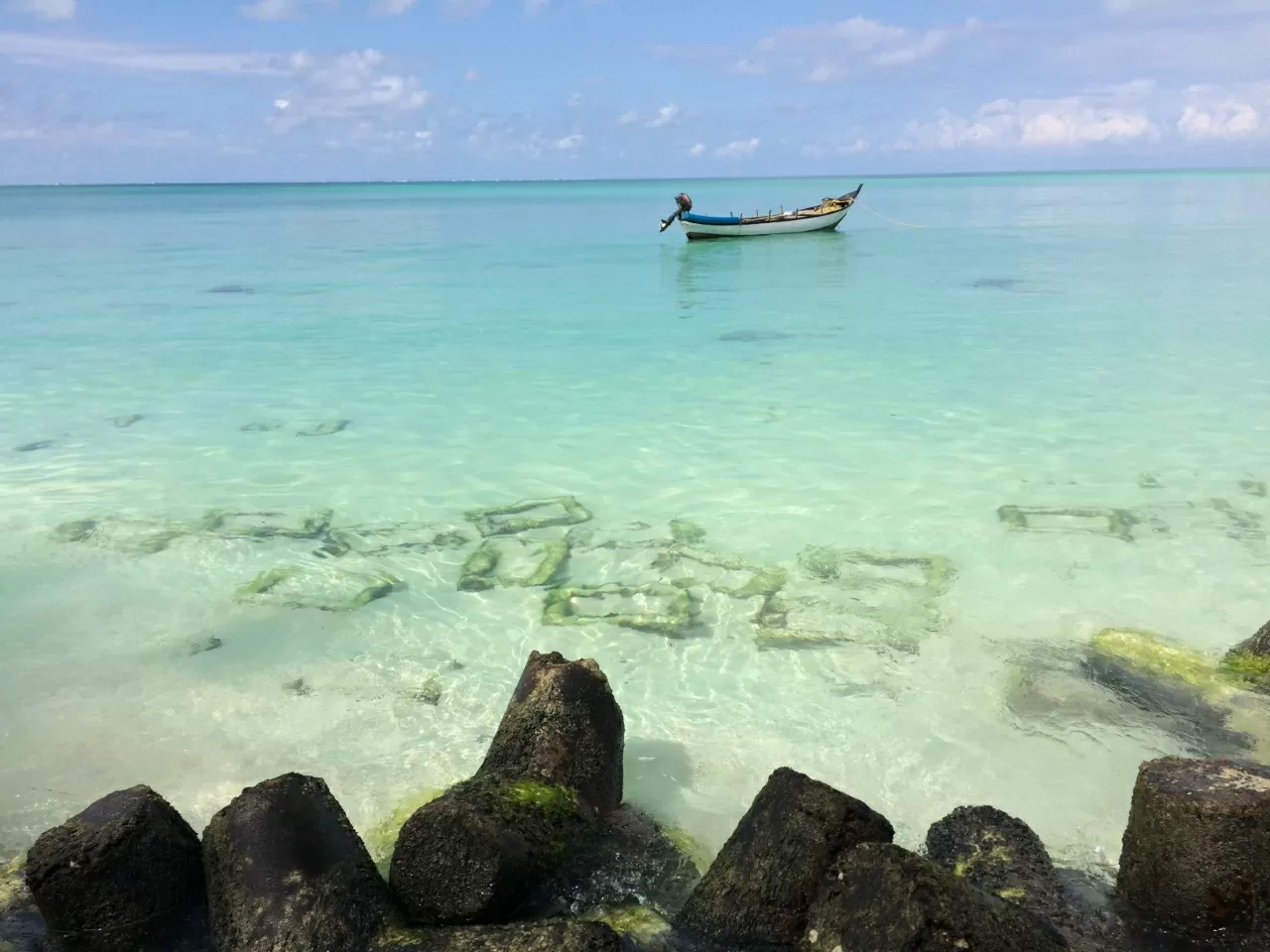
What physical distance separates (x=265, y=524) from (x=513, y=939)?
6.64 metres

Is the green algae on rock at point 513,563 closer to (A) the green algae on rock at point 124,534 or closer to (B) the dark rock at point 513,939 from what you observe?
(A) the green algae on rock at point 124,534

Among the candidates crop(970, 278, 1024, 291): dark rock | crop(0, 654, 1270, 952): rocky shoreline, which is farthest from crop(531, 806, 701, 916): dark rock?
crop(970, 278, 1024, 291): dark rock

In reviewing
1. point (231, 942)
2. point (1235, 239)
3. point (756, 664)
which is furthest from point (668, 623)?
point (1235, 239)

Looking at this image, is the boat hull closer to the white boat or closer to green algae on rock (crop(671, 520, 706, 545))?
the white boat

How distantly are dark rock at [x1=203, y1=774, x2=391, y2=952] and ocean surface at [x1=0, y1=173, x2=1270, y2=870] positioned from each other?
134cm

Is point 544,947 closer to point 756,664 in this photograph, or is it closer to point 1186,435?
point 756,664

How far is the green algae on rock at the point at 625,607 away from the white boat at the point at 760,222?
114 ft

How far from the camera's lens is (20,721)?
5680 mm

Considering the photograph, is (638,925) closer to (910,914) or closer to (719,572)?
(910,914)

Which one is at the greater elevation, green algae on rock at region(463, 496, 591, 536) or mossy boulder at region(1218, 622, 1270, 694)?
mossy boulder at region(1218, 622, 1270, 694)

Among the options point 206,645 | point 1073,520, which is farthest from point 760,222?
point 206,645

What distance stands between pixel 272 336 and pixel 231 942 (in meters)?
17.3

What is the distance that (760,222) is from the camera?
137 ft

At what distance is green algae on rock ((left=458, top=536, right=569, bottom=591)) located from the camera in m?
7.37
